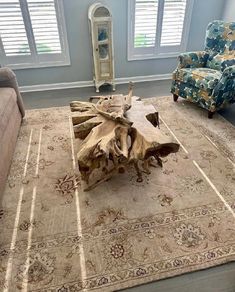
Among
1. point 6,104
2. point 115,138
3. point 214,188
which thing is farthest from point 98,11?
point 214,188

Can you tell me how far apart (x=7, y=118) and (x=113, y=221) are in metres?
1.44

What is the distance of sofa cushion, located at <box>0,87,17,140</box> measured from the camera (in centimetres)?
206

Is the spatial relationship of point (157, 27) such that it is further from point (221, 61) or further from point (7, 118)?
point (7, 118)

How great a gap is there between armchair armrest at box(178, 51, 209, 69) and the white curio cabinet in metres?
1.09

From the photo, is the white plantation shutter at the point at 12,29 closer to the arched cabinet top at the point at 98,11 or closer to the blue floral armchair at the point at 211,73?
the arched cabinet top at the point at 98,11

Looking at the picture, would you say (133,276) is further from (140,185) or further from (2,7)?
(2,7)

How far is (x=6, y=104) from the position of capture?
2281 millimetres

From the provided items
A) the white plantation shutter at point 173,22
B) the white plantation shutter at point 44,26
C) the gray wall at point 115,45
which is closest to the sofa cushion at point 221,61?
the white plantation shutter at point 173,22

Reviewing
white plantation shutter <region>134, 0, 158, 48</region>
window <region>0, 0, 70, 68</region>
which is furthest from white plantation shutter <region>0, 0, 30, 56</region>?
white plantation shutter <region>134, 0, 158, 48</region>

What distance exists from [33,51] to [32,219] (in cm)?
284

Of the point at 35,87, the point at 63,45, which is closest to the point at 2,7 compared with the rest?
the point at 63,45

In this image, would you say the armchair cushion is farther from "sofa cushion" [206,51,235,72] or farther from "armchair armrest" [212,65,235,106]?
"armchair armrest" [212,65,235,106]

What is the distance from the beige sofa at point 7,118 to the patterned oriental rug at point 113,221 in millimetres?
148

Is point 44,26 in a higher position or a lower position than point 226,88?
higher
